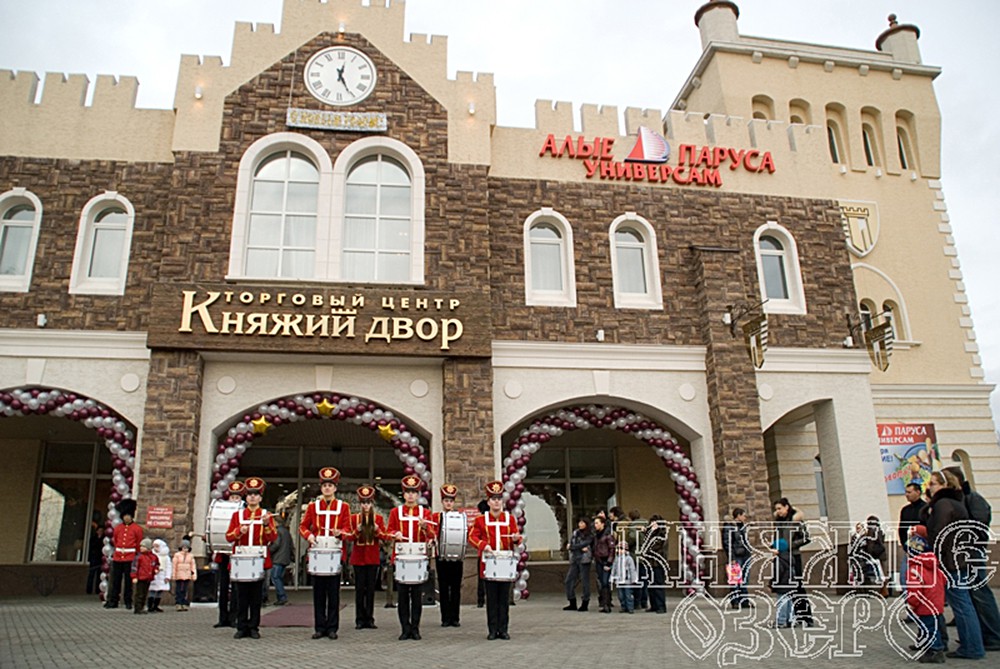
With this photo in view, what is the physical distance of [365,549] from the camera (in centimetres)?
945

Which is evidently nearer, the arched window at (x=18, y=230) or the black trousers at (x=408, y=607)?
the black trousers at (x=408, y=607)

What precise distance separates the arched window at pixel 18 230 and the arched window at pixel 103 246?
823 millimetres

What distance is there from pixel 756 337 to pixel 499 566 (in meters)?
8.51

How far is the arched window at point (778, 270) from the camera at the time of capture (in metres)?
16.9

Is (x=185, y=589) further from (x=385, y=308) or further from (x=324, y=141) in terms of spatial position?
(x=324, y=141)

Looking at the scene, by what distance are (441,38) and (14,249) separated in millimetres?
9072

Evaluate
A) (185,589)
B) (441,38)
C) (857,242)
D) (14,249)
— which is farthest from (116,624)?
(857,242)

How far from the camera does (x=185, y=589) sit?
42.0 ft

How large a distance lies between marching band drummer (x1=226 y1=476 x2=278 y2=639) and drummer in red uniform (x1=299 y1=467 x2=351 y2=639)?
0.43 m

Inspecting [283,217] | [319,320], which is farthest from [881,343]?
[283,217]

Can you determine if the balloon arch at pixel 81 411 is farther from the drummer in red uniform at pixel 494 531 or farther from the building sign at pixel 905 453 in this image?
the building sign at pixel 905 453

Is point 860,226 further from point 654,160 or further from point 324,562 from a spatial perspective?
point 324,562

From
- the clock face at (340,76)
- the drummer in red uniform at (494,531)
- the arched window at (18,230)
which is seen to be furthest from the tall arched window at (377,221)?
the drummer in red uniform at (494,531)

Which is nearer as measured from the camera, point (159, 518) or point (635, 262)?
point (159, 518)
